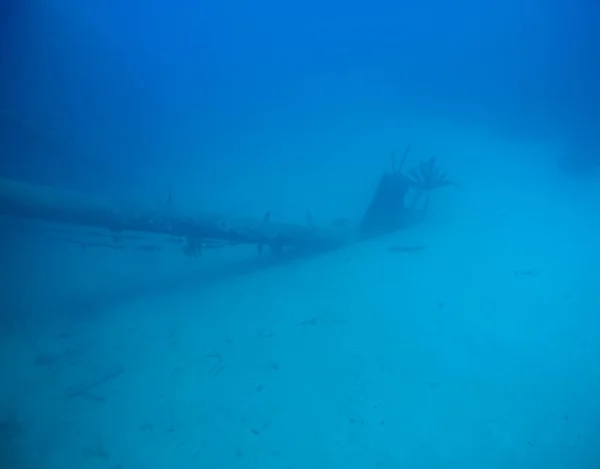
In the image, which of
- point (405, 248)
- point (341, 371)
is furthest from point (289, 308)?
point (405, 248)

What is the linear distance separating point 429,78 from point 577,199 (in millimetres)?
58234

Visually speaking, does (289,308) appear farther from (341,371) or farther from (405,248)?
(405,248)

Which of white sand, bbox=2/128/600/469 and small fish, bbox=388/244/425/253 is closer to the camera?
white sand, bbox=2/128/600/469

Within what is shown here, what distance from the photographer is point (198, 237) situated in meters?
8.20

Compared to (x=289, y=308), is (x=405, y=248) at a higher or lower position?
higher

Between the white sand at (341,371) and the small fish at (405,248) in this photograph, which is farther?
the small fish at (405,248)

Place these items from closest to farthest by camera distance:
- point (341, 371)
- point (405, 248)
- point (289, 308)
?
1. point (341, 371)
2. point (289, 308)
3. point (405, 248)

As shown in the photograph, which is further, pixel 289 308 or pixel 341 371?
pixel 289 308

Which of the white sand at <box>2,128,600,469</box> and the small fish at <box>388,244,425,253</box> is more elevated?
the small fish at <box>388,244,425,253</box>

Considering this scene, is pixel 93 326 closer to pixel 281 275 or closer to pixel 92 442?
pixel 92 442

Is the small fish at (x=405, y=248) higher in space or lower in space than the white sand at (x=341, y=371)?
higher

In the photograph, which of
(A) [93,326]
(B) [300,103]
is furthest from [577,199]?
(B) [300,103]

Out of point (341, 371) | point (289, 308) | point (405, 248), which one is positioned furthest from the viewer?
point (405, 248)

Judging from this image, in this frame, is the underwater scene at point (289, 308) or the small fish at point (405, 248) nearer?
the underwater scene at point (289, 308)
